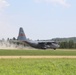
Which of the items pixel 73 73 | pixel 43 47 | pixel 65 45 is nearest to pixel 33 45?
pixel 43 47

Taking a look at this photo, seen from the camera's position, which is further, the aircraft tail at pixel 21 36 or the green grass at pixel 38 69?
the aircraft tail at pixel 21 36

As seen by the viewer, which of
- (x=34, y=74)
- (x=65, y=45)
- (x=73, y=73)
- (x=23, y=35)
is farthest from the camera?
(x=65, y=45)

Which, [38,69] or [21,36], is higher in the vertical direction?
[21,36]

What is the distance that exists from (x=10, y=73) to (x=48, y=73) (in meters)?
2.68

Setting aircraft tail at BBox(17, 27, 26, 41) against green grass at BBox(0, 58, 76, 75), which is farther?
aircraft tail at BBox(17, 27, 26, 41)

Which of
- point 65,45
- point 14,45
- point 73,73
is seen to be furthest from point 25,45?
point 73,73

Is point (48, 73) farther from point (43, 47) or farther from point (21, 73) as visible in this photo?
point (43, 47)

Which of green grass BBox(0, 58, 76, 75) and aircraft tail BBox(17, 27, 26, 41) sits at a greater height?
aircraft tail BBox(17, 27, 26, 41)

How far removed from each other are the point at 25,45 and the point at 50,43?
9319 mm

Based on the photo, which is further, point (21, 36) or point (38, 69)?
point (21, 36)

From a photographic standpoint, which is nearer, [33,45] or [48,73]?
[48,73]

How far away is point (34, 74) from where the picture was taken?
2020 cm

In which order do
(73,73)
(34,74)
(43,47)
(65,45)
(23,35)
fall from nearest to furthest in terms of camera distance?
1. (34,74)
2. (73,73)
3. (43,47)
4. (23,35)
5. (65,45)

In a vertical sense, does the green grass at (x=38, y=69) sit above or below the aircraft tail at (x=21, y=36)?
below
